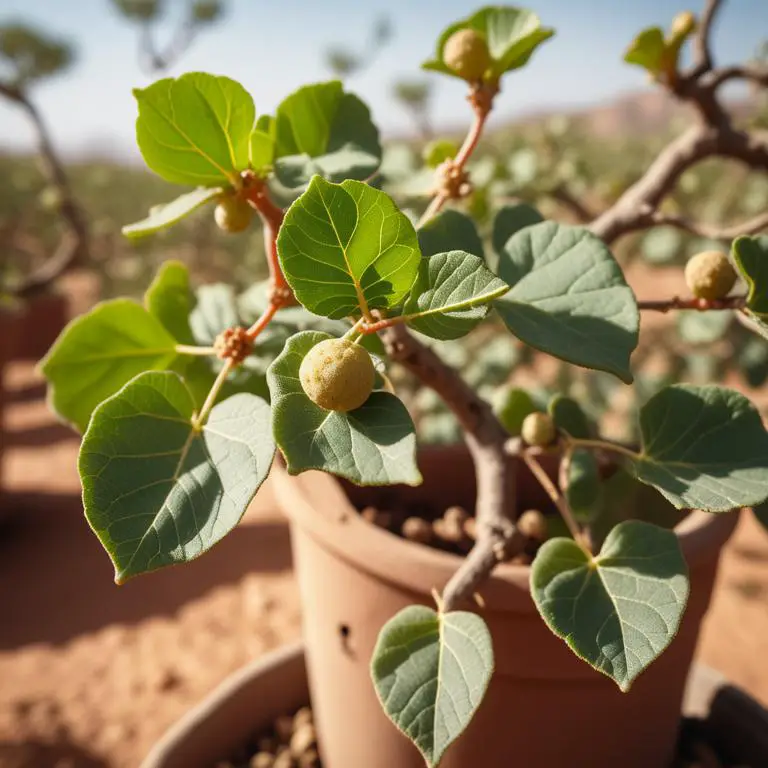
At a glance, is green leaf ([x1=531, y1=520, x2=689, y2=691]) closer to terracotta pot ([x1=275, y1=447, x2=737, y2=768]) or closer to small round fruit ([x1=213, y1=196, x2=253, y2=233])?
terracotta pot ([x1=275, y1=447, x2=737, y2=768])

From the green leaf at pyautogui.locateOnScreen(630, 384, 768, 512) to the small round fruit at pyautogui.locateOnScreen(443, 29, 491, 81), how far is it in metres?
0.33

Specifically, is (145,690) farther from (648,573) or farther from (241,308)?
(648,573)

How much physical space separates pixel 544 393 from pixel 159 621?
144 centimetres

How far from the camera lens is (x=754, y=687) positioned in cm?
166

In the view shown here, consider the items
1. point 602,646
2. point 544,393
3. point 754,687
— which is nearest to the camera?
point 602,646

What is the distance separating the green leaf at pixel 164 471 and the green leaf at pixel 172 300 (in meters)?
0.20

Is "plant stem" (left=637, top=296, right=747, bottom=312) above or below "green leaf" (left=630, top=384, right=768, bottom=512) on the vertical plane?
above

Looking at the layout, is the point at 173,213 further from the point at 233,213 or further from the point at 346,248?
the point at 346,248

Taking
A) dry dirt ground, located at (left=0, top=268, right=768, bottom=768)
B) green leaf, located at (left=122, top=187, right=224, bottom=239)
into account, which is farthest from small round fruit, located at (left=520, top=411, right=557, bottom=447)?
dry dirt ground, located at (left=0, top=268, right=768, bottom=768)

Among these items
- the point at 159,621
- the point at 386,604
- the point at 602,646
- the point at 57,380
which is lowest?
the point at 159,621

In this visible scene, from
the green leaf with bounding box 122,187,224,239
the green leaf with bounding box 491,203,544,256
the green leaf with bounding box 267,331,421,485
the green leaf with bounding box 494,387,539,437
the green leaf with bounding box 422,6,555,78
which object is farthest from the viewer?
the green leaf with bounding box 494,387,539,437

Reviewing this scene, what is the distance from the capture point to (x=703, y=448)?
0.59 m

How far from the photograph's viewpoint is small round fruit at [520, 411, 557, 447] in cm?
66

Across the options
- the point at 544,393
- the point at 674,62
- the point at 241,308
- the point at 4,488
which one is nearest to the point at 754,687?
the point at 544,393
